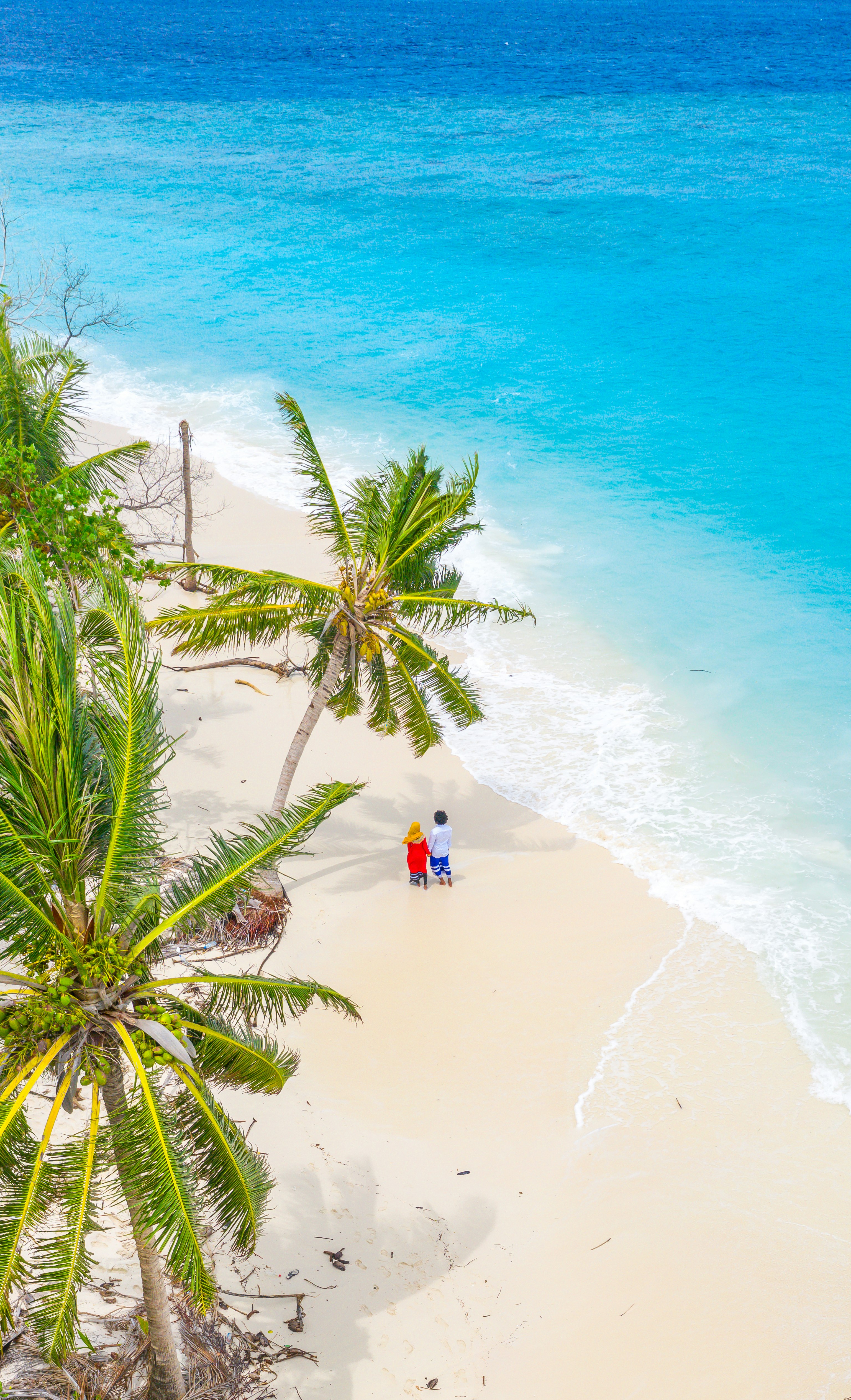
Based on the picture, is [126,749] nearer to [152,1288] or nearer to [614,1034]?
[152,1288]

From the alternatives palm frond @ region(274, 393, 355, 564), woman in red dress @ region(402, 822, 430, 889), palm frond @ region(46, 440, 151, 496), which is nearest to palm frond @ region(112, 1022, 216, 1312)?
palm frond @ region(46, 440, 151, 496)

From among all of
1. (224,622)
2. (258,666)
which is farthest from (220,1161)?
(258,666)

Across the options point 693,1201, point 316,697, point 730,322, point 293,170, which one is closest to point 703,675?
point 316,697

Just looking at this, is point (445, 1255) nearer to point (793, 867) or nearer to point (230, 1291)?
point (230, 1291)

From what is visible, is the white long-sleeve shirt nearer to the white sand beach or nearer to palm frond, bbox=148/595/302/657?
the white sand beach

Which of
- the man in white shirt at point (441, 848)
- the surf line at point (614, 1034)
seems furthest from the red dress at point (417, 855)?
the surf line at point (614, 1034)

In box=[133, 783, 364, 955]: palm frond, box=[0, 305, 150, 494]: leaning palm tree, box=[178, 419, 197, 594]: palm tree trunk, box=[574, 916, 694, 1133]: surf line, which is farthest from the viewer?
box=[178, 419, 197, 594]: palm tree trunk
